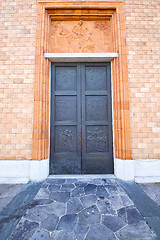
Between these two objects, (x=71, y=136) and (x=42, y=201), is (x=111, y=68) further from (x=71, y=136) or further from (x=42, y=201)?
(x=42, y=201)

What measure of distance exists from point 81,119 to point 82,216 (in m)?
2.10

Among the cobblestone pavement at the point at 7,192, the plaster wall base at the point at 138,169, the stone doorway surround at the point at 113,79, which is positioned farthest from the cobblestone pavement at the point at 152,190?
the cobblestone pavement at the point at 7,192

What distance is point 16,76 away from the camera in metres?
2.89

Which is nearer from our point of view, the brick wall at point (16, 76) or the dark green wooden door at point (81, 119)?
the brick wall at point (16, 76)

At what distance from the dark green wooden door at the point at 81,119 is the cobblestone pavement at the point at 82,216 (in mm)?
749

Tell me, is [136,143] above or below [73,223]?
above

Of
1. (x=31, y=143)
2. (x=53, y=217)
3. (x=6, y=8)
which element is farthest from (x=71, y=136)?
(x=6, y=8)

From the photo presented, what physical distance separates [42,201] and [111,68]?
142 inches

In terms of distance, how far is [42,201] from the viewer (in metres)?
1.94

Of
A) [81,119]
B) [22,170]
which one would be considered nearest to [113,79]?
[81,119]

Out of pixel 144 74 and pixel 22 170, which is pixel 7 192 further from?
pixel 144 74

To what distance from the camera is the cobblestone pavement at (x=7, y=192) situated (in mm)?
1927

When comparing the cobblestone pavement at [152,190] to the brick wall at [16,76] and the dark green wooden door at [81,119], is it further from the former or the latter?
the brick wall at [16,76]

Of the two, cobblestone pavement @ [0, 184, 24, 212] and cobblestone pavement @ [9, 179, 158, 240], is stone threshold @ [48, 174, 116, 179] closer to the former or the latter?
cobblestone pavement @ [9, 179, 158, 240]
